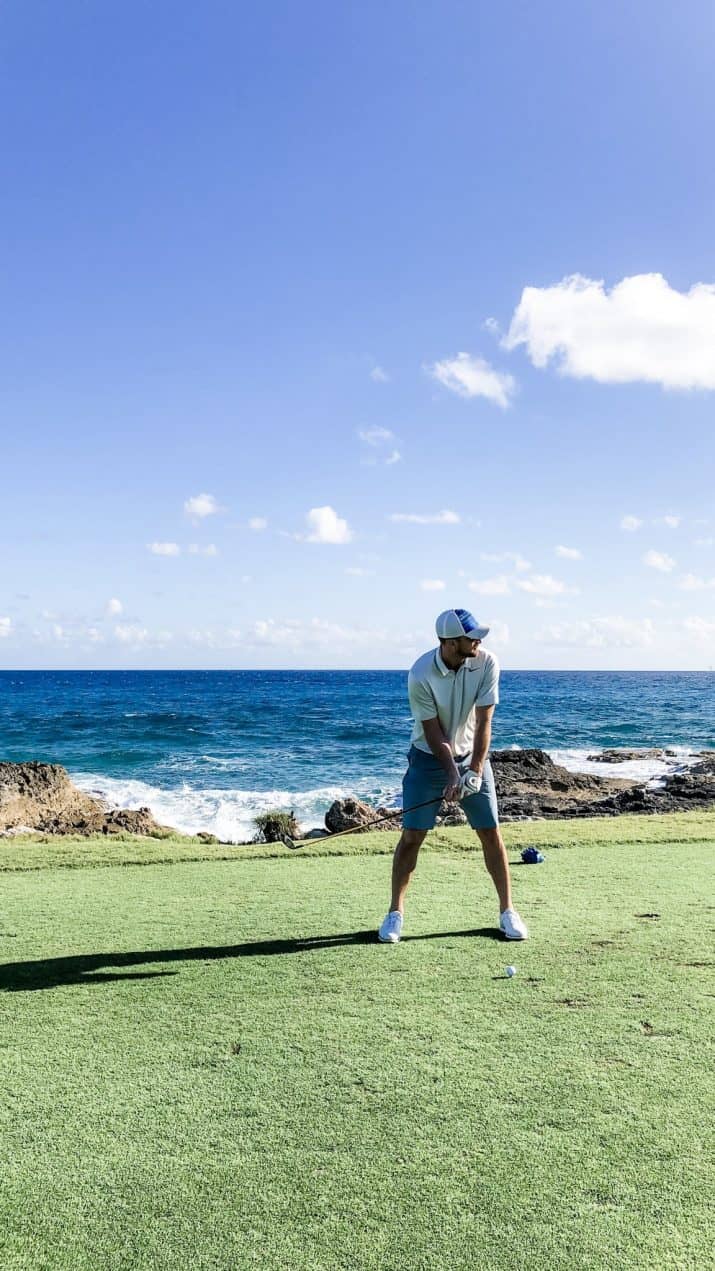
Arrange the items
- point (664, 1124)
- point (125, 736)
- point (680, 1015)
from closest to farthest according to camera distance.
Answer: point (664, 1124) → point (680, 1015) → point (125, 736)

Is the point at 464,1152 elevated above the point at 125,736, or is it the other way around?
the point at 464,1152

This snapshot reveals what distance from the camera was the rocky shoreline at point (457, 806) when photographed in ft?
45.5

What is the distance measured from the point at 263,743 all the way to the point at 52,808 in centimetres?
2073

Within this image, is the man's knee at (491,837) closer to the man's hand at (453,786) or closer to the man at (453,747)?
the man at (453,747)

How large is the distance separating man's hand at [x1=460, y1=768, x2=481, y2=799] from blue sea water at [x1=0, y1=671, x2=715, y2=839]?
14005mm

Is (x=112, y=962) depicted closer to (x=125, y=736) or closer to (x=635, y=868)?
(x=635, y=868)

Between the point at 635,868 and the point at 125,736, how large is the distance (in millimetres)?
37327

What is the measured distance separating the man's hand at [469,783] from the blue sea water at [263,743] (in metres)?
14.0

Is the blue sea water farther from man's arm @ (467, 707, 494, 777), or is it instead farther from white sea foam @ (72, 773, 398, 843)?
man's arm @ (467, 707, 494, 777)

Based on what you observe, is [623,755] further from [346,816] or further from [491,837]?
[491,837]

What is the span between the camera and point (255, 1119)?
2996 mm

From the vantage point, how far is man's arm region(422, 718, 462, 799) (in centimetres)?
499

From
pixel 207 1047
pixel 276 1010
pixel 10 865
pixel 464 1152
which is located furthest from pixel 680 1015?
pixel 10 865

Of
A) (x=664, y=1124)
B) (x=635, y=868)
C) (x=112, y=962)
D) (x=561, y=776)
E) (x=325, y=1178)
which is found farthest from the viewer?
(x=561, y=776)
